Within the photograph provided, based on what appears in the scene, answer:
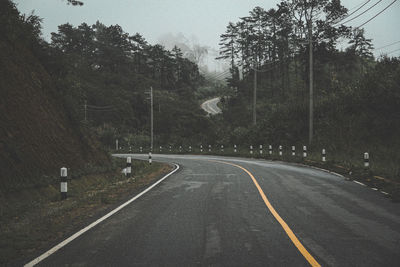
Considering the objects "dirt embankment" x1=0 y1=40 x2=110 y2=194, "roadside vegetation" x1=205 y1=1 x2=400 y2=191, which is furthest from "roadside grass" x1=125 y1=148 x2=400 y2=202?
"dirt embankment" x1=0 y1=40 x2=110 y2=194

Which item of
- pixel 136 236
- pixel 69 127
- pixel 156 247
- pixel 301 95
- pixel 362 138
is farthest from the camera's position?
pixel 301 95

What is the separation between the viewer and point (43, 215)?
6.81 meters

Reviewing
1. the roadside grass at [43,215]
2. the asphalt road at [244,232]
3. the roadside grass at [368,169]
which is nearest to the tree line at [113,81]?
the roadside grass at [43,215]

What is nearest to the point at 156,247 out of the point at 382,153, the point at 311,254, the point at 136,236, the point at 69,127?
the point at 136,236

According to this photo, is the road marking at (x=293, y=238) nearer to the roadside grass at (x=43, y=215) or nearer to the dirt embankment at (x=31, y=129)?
the roadside grass at (x=43, y=215)

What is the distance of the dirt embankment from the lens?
9289 mm

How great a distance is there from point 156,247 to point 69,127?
1165cm

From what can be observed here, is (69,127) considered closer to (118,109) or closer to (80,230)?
(80,230)

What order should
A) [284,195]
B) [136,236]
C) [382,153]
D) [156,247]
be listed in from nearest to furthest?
[156,247], [136,236], [284,195], [382,153]

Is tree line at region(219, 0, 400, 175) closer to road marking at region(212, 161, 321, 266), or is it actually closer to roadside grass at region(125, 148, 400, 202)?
roadside grass at region(125, 148, 400, 202)

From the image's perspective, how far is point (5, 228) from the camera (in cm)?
600

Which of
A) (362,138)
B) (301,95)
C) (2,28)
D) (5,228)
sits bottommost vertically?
(5,228)

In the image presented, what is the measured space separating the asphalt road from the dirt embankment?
3.88 meters

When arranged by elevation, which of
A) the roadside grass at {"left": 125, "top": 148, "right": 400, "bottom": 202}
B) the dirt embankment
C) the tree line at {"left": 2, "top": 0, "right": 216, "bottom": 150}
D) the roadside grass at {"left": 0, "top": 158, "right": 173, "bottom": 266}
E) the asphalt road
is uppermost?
the tree line at {"left": 2, "top": 0, "right": 216, "bottom": 150}
